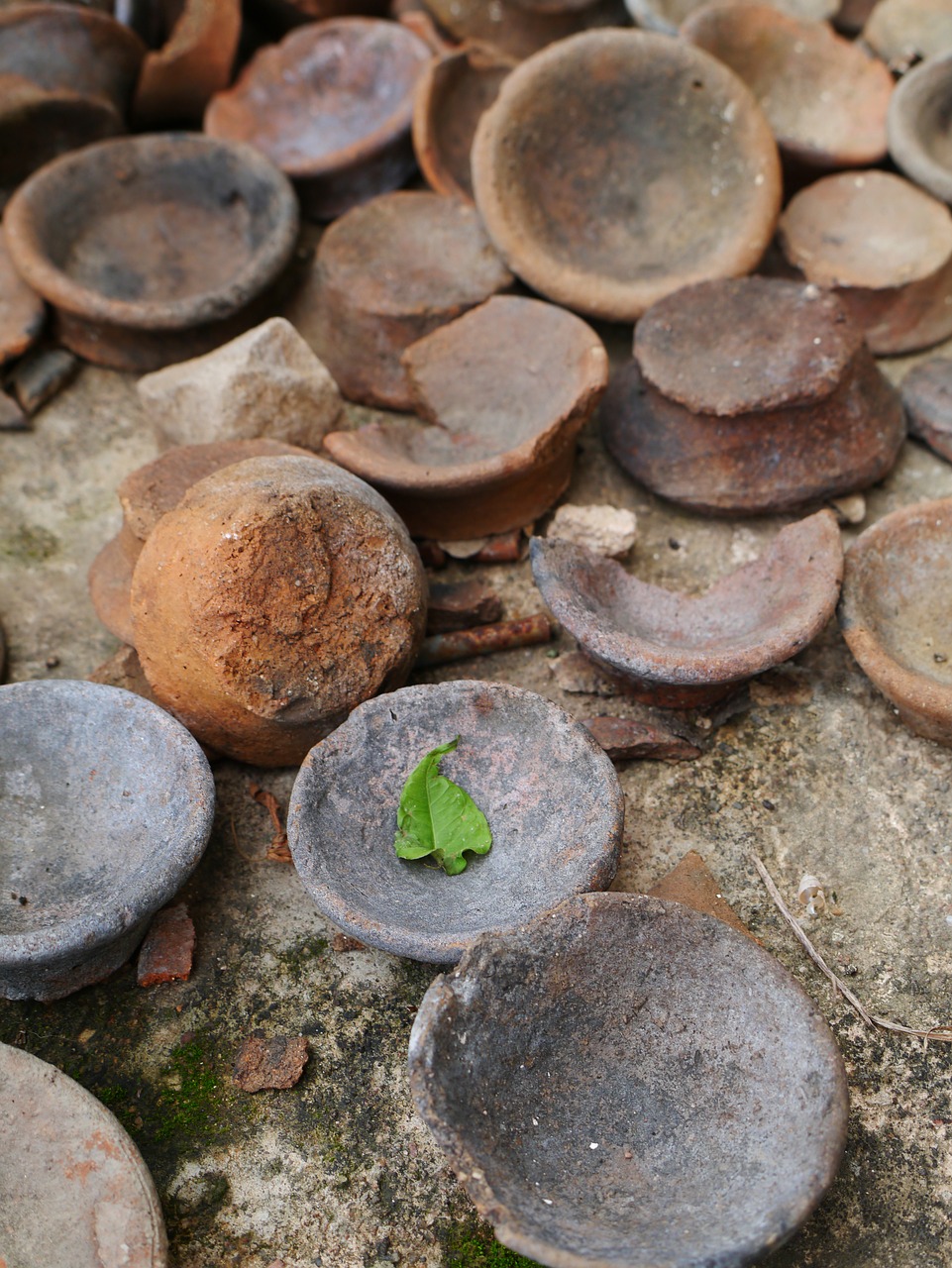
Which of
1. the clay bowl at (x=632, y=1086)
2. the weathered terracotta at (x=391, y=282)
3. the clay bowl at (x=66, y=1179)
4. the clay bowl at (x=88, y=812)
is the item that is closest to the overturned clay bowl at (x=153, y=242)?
the weathered terracotta at (x=391, y=282)

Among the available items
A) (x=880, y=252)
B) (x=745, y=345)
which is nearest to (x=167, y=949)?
(x=745, y=345)

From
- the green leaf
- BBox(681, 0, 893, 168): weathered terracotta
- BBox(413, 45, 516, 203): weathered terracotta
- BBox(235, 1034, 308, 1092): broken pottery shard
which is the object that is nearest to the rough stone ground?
BBox(235, 1034, 308, 1092): broken pottery shard

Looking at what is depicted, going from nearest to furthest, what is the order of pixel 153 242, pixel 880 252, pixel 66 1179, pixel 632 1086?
pixel 66 1179 → pixel 632 1086 → pixel 880 252 → pixel 153 242

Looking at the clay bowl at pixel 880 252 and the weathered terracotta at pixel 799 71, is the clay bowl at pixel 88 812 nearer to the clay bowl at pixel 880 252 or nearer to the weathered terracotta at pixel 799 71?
the clay bowl at pixel 880 252

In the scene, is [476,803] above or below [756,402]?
below

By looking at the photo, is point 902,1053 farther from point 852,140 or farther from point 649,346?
point 852,140

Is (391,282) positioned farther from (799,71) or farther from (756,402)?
(799,71)
